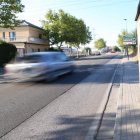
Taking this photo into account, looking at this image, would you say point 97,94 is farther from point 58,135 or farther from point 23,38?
point 23,38

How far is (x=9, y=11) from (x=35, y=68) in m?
22.6

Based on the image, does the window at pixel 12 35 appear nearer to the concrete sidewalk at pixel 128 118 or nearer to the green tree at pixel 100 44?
the concrete sidewalk at pixel 128 118

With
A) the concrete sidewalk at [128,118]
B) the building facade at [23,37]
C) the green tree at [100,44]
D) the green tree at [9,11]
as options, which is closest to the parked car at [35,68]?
the concrete sidewalk at [128,118]

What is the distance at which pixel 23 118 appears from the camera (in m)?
8.80

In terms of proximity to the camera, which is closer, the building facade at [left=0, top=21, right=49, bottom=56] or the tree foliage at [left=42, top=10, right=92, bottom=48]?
the building facade at [left=0, top=21, right=49, bottom=56]

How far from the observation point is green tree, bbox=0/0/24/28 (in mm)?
37844

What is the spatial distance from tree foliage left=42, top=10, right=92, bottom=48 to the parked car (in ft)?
186

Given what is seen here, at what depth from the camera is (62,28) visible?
2990 inches

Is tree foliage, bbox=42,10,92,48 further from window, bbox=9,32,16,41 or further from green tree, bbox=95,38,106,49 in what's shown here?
green tree, bbox=95,38,106,49

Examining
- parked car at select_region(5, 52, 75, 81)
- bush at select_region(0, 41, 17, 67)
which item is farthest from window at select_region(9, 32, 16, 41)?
parked car at select_region(5, 52, 75, 81)

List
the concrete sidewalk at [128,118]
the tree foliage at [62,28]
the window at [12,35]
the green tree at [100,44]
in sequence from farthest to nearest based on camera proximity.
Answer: the green tree at [100,44] → the tree foliage at [62,28] → the window at [12,35] → the concrete sidewalk at [128,118]

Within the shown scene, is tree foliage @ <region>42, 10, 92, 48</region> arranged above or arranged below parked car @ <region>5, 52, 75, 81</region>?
above

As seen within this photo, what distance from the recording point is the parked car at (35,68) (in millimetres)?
17031

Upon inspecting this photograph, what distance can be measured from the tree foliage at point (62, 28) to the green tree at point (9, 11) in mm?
35474
